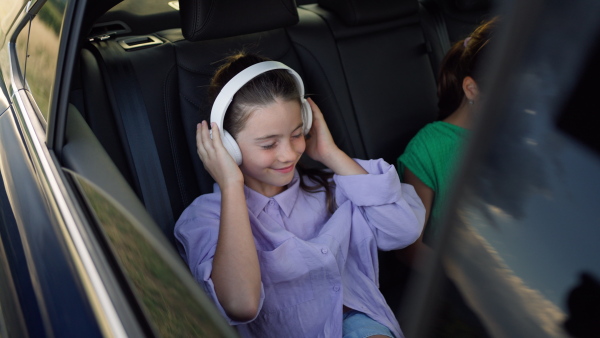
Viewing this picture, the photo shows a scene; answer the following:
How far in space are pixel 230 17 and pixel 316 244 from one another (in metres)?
0.80

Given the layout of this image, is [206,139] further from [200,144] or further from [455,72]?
[455,72]

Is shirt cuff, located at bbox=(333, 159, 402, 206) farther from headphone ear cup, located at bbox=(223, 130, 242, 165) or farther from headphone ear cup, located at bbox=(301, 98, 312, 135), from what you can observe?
headphone ear cup, located at bbox=(223, 130, 242, 165)

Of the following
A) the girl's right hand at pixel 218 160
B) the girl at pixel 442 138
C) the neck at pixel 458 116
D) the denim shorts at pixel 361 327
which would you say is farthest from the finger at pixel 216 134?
the neck at pixel 458 116

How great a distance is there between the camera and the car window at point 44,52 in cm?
122

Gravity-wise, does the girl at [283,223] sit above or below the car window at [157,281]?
below

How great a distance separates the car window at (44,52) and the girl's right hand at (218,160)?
40 centimetres

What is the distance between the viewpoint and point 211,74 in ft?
6.05

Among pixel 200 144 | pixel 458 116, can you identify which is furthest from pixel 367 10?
pixel 200 144

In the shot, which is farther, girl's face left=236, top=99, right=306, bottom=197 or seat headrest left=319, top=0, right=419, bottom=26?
seat headrest left=319, top=0, right=419, bottom=26

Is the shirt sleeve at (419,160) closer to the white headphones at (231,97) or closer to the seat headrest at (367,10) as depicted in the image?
the seat headrest at (367,10)

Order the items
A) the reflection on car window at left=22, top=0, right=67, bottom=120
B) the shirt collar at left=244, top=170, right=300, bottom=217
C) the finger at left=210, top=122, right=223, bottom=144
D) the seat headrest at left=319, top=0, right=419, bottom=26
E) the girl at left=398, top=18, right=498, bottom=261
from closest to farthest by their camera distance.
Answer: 1. the reflection on car window at left=22, top=0, right=67, bottom=120
2. the finger at left=210, top=122, right=223, bottom=144
3. the shirt collar at left=244, top=170, right=300, bottom=217
4. the girl at left=398, top=18, right=498, bottom=261
5. the seat headrest at left=319, top=0, right=419, bottom=26

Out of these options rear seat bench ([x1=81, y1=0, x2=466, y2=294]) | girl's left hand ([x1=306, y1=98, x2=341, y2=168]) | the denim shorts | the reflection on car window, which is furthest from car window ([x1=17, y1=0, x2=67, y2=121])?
the denim shorts

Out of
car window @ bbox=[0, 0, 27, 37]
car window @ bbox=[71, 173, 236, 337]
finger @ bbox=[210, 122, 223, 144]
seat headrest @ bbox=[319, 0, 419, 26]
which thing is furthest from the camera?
seat headrest @ bbox=[319, 0, 419, 26]

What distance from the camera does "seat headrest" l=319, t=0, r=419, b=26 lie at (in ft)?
7.27
